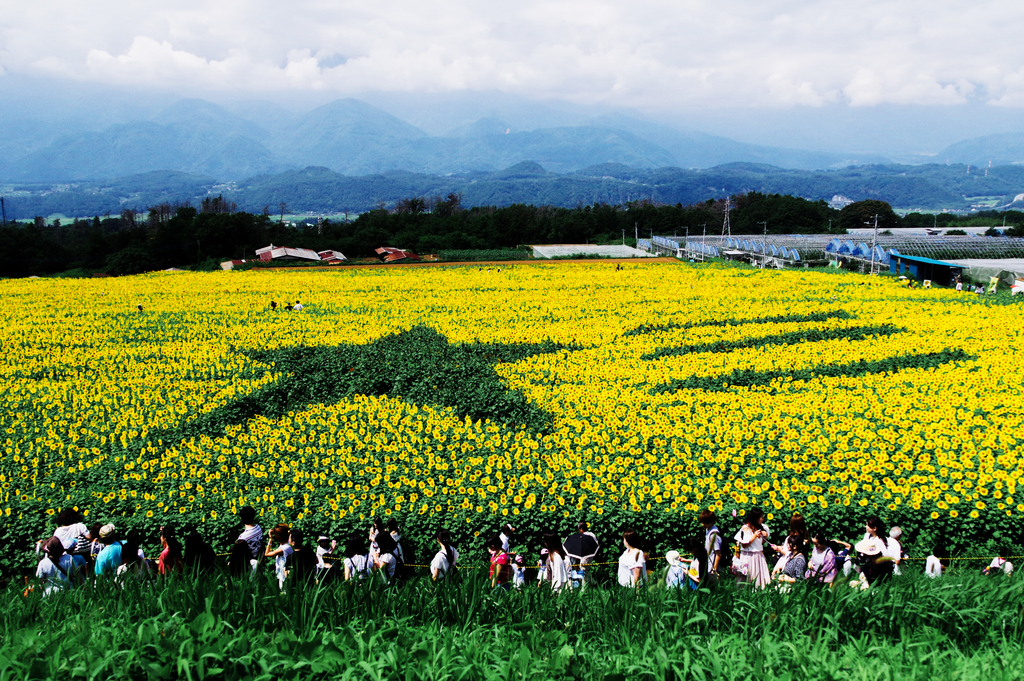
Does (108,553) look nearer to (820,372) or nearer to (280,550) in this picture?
(280,550)

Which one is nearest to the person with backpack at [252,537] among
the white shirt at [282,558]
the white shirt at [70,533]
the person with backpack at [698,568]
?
the white shirt at [282,558]

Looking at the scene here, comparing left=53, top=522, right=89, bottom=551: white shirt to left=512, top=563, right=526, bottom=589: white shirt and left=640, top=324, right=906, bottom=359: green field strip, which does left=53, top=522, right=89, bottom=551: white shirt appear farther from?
left=640, top=324, right=906, bottom=359: green field strip

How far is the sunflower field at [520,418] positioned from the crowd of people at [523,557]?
1040mm

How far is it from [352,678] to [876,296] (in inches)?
1358

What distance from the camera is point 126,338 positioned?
25.5 metres

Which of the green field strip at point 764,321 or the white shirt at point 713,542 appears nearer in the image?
the white shirt at point 713,542

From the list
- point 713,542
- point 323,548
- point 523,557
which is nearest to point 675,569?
point 713,542

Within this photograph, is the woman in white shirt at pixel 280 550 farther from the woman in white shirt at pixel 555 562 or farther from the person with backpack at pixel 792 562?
the person with backpack at pixel 792 562

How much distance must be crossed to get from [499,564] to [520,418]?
22.6ft

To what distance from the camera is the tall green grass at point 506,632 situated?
532 centimetres

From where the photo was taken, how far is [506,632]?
611 centimetres

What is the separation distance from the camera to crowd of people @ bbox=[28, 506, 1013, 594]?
26.8 ft

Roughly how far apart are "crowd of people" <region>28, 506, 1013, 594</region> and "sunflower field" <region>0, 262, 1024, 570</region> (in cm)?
104

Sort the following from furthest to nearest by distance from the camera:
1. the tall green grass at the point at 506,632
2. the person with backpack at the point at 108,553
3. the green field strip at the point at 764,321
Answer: the green field strip at the point at 764,321 → the person with backpack at the point at 108,553 → the tall green grass at the point at 506,632
